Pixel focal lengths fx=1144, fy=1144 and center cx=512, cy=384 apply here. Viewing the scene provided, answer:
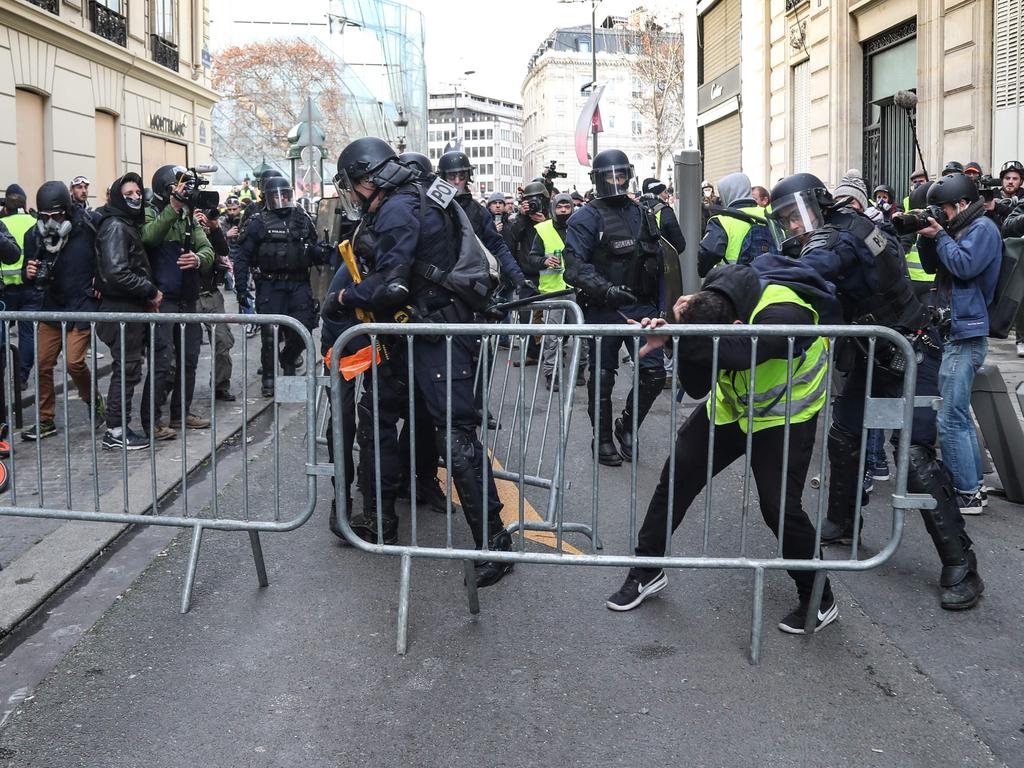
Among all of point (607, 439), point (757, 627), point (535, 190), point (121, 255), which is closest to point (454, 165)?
point (121, 255)

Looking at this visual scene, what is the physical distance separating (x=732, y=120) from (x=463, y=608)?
24.5 meters

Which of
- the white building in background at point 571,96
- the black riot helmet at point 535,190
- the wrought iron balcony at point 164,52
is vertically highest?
the white building in background at point 571,96

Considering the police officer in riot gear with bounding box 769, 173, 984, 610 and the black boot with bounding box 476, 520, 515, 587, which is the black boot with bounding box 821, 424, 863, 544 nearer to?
the police officer in riot gear with bounding box 769, 173, 984, 610

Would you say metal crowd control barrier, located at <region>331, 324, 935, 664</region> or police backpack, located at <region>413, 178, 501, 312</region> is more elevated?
police backpack, located at <region>413, 178, 501, 312</region>

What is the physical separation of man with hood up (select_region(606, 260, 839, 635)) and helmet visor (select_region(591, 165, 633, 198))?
3.29m

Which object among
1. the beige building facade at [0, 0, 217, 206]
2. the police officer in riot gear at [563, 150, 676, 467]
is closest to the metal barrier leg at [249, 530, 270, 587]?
the police officer in riot gear at [563, 150, 676, 467]

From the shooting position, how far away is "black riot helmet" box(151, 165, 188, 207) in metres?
8.34

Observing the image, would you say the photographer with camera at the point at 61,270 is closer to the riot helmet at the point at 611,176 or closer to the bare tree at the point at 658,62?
the riot helmet at the point at 611,176

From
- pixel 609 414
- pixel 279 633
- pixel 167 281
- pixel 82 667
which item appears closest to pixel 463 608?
pixel 279 633

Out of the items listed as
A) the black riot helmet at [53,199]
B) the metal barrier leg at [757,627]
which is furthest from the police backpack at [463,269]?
the black riot helmet at [53,199]

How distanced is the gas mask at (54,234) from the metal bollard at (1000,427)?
21.0 feet

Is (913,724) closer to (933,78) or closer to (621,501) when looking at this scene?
(621,501)

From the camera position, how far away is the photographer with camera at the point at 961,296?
5.76 metres

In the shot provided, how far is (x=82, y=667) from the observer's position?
4078 millimetres
